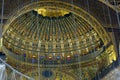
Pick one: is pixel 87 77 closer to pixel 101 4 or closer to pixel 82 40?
pixel 82 40

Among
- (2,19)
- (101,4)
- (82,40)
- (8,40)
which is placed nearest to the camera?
(2,19)

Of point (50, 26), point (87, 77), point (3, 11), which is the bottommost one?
point (87, 77)

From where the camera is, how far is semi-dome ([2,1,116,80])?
1903 centimetres

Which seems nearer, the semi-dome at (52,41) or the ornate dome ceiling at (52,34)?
the semi-dome at (52,41)

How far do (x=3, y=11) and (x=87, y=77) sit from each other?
7.28 m

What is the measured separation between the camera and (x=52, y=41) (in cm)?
2042

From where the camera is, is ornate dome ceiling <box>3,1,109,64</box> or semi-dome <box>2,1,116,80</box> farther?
ornate dome ceiling <box>3,1,109,64</box>

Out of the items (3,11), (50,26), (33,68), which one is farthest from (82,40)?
(3,11)

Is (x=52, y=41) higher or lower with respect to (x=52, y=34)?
lower

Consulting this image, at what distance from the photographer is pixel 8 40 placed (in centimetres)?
1864

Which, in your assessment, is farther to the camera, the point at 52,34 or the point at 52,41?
the point at 52,41

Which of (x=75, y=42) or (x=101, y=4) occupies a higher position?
(x=101, y=4)

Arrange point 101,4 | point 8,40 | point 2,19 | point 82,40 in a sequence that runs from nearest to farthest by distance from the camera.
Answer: point 2,19
point 101,4
point 8,40
point 82,40

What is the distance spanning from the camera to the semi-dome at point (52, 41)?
19031mm
